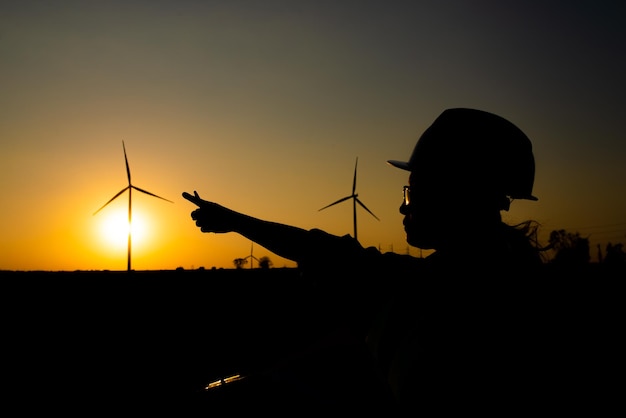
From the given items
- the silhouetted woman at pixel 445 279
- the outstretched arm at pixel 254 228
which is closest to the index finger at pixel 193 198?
the outstretched arm at pixel 254 228

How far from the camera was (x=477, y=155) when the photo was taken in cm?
250

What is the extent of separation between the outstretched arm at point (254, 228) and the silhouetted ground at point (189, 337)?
0.20m

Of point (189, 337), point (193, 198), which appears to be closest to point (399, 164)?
point (193, 198)

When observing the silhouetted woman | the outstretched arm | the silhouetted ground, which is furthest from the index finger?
the silhouetted ground

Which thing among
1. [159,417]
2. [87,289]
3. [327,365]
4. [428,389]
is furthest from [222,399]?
[87,289]

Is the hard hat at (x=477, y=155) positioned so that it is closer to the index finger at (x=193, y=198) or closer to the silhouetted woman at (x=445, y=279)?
the silhouetted woman at (x=445, y=279)

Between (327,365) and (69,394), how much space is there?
1699 cm

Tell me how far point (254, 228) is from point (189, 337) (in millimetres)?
25822

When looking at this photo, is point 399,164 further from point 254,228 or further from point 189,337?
point 189,337

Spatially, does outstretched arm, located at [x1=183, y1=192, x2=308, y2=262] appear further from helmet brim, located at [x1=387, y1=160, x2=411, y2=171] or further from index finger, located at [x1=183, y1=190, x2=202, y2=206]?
helmet brim, located at [x1=387, y1=160, x2=411, y2=171]

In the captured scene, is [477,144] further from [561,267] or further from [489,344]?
[489,344]

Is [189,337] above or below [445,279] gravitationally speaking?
below

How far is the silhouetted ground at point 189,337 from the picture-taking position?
1.74 m

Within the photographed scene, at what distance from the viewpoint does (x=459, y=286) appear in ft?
5.91
